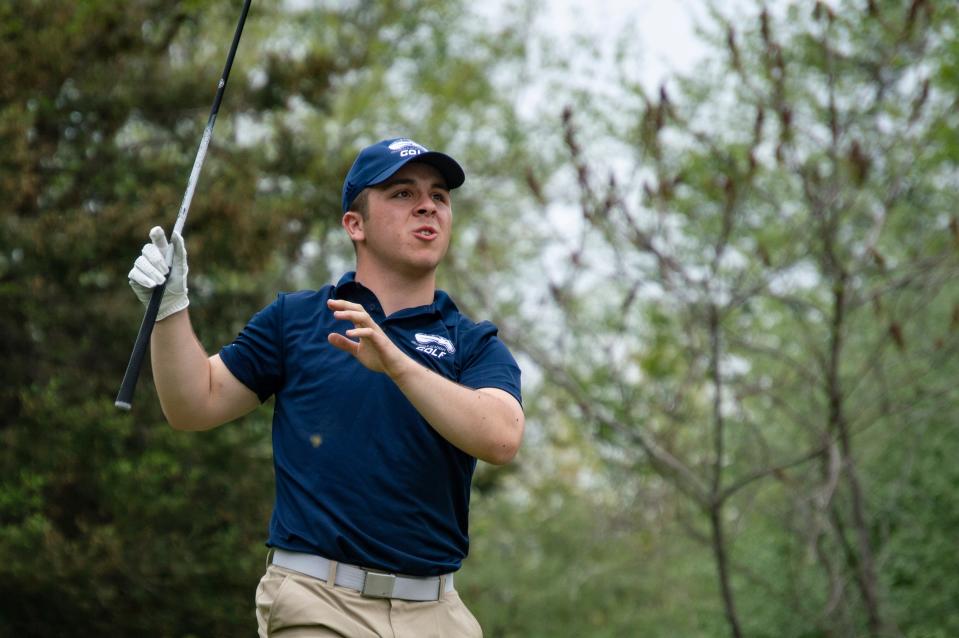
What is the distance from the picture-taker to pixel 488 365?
3.19m

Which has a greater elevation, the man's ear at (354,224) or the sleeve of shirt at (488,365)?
the man's ear at (354,224)

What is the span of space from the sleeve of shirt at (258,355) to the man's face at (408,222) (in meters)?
0.32

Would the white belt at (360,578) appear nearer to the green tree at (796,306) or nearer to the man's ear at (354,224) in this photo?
the man's ear at (354,224)

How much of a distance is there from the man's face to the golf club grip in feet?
Result: 1.92

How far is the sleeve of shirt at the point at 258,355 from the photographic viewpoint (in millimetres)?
3254

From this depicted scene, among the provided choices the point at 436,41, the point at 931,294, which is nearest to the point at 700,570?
the point at 931,294

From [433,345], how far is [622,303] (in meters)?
7.03

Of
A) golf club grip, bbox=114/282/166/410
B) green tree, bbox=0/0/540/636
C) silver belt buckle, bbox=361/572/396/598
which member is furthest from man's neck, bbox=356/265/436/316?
green tree, bbox=0/0/540/636

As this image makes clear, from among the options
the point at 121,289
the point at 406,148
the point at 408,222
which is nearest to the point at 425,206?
the point at 408,222

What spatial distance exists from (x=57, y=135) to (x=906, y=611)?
352 inches

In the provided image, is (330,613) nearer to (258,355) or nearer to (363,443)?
(363,443)

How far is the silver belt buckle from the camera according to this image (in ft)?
9.86

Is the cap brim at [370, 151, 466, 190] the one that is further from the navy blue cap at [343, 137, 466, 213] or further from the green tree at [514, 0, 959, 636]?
the green tree at [514, 0, 959, 636]

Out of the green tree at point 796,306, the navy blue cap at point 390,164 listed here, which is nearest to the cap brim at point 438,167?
the navy blue cap at point 390,164
